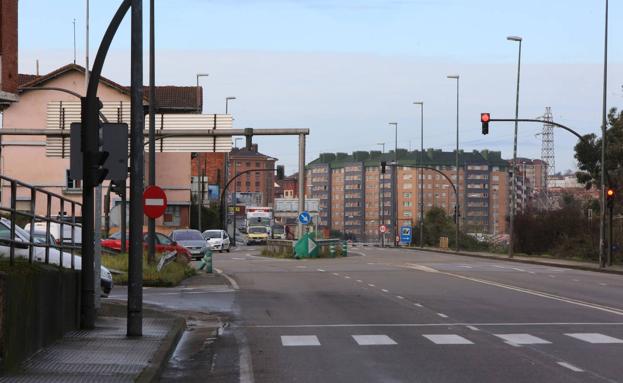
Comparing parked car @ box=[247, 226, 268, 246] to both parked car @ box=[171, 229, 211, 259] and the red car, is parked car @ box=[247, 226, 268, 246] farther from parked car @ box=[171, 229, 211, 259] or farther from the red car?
the red car

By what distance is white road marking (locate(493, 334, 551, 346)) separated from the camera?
1397 cm

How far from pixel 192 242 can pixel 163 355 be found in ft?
108

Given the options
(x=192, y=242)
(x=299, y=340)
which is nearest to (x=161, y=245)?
(x=192, y=242)

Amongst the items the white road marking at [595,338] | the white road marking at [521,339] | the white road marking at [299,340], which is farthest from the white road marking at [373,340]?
the white road marking at [595,338]

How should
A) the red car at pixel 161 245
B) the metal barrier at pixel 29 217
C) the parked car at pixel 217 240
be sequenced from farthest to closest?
the parked car at pixel 217 240 < the red car at pixel 161 245 < the metal barrier at pixel 29 217

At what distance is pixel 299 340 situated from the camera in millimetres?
14453

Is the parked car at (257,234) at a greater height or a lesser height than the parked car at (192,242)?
lesser

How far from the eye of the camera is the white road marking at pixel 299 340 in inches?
549

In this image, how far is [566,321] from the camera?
1709cm

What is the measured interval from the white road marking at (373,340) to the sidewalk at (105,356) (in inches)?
106

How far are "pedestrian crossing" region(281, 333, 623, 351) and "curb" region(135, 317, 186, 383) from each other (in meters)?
1.61

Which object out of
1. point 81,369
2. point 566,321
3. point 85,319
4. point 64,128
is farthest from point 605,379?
point 64,128

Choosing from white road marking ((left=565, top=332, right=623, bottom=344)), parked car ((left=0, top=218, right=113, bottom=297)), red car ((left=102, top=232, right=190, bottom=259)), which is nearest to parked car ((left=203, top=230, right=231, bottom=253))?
red car ((left=102, top=232, right=190, bottom=259))

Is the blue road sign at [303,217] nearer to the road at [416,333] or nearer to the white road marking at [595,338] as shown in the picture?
the road at [416,333]
